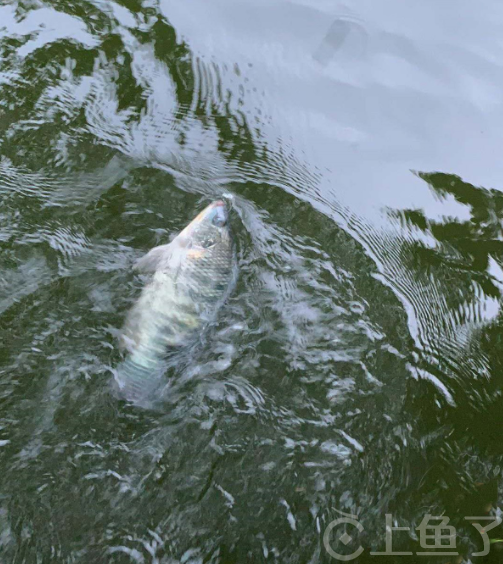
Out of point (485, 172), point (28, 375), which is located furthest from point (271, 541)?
point (485, 172)

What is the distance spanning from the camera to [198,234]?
360cm

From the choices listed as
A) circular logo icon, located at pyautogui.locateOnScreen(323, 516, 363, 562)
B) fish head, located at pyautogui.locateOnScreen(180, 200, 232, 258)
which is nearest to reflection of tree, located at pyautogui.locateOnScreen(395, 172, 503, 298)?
fish head, located at pyautogui.locateOnScreen(180, 200, 232, 258)

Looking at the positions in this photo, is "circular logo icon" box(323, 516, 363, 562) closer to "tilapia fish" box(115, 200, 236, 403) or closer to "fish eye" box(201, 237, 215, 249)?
"tilapia fish" box(115, 200, 236, 403)

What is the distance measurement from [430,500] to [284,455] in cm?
91

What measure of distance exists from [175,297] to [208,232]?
55 centimetres

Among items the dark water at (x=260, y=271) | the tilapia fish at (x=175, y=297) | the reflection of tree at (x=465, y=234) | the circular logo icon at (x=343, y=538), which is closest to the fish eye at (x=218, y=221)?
the tilapia fish at (x=175, y=297)

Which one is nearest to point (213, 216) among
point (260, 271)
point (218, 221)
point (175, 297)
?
point (218, 221)

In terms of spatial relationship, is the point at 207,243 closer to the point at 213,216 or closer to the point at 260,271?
the point at 213,216

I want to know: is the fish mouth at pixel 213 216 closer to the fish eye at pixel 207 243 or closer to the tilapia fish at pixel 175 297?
the tilapia fish at pixel 175 297

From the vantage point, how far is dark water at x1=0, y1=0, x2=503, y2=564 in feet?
9.70

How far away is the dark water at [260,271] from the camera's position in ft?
9.70

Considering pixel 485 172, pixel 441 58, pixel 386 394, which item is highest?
pixel 441 58

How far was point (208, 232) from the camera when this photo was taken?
11.9 feet

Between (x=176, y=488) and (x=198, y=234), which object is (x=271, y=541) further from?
(x=198, y=234)
